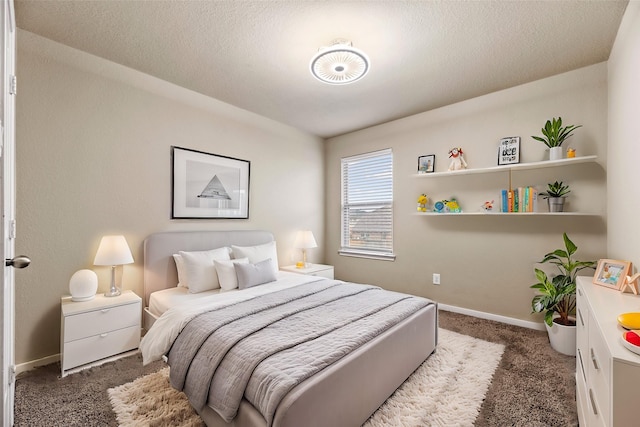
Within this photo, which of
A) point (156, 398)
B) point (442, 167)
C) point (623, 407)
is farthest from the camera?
point (442, 167)

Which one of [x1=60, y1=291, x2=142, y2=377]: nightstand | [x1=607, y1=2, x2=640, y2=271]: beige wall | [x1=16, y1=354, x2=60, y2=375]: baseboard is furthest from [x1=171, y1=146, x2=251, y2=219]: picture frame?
[x1=607, y1=2, x2=640, y2=271]: beige wall

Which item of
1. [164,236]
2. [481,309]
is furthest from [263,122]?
[481,309]

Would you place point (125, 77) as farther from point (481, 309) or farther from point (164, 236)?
point (481, 309)

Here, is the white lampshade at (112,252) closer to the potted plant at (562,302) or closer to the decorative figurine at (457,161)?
the decorative figurine at (457,161)

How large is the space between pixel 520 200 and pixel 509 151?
1.79 feet

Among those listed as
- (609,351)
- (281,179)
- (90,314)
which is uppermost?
(281,179)

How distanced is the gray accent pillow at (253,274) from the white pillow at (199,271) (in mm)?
253

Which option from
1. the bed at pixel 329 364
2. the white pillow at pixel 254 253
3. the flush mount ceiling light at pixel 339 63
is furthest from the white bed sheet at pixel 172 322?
the flush mount ceiling light at pixel 339 63

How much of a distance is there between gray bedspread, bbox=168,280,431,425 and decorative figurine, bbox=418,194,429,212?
1629 millimetres

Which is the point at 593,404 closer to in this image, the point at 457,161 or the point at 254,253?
the point at 457,161

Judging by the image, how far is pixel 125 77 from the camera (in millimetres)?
2684

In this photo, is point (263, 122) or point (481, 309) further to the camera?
point (263, 122)

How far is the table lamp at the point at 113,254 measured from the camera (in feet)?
7.77

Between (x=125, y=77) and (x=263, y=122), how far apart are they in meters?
1.60
